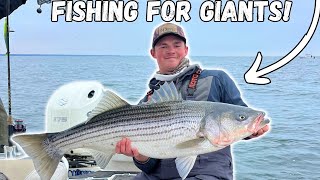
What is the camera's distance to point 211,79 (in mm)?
3922

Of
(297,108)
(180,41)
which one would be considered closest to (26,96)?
(297,108)

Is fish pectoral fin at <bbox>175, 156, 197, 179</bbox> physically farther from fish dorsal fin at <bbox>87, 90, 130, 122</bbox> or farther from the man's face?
the man's face

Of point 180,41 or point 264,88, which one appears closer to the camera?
point 180,41

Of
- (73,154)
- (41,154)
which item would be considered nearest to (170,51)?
(41,154)

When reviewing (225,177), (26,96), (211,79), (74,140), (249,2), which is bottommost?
(26,96)

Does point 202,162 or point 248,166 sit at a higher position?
point 202,162

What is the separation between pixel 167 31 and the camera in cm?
402

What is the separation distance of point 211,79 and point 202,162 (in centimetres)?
63

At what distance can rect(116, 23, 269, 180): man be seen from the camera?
379cm

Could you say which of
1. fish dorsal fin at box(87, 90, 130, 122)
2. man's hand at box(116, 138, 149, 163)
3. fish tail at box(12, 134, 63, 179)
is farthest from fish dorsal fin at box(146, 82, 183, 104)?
fish tail at box(12, 134, 63, 179)

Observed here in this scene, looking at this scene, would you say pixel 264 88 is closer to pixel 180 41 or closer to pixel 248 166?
pixel 248 166

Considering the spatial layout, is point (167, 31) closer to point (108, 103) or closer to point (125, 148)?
point (108, 103)

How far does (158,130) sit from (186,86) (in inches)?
27.8

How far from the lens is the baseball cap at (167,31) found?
4.02 meters
